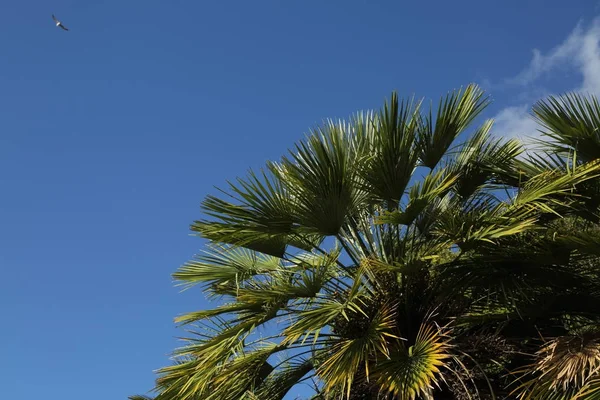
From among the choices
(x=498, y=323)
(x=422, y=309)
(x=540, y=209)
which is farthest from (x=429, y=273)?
(x=540, y=209)

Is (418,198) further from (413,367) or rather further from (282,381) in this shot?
(282,381)

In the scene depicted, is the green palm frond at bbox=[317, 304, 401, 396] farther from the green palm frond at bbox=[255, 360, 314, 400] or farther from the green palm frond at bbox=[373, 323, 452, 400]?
the green palm frond at bbox=[255, 360, 314, 400]

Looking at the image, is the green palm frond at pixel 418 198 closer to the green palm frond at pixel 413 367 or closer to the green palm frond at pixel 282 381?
the green palm frond at pixel 413 367

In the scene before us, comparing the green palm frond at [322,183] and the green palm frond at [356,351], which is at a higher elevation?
the green palm frond at [322,183]

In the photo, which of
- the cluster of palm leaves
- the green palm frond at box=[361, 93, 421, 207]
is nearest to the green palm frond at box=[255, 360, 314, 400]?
the cluster of palm leaves

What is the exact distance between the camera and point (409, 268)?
5.11 m

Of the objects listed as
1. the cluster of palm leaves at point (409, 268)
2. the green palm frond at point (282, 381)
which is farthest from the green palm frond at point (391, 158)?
the green palm frond at point (282, 381)

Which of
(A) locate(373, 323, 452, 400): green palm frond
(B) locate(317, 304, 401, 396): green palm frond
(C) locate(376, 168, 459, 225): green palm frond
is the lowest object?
(A) locate(373, 323, 452, 400): green palm frond

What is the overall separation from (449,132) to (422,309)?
145 cm

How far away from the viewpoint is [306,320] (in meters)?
4.89

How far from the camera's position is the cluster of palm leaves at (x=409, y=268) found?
504 cm

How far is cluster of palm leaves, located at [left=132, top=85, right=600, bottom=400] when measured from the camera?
504 cm

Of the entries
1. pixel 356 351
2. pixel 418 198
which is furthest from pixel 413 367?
pixel 418 198

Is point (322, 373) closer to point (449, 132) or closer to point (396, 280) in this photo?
point (396, 280)
